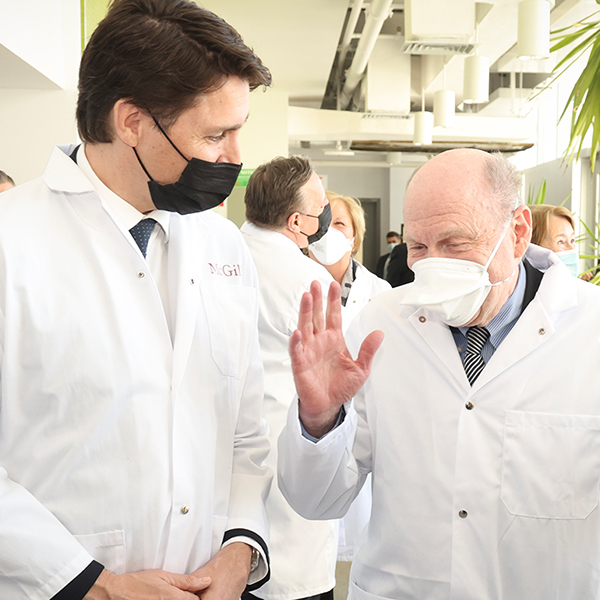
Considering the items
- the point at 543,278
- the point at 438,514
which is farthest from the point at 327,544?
the point at 543,278

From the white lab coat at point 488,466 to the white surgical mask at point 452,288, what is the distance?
89 mm

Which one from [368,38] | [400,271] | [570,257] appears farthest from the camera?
[368,38]

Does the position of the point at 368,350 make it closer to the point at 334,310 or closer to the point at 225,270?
the point at 334,310

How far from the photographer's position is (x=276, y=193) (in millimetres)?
2463

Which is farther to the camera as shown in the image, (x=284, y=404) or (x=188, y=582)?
(x=284, y=404)

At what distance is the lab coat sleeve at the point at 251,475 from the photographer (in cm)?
130

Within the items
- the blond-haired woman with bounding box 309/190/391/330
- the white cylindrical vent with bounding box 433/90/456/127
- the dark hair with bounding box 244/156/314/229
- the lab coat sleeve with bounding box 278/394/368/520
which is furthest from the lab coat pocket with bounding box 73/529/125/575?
the white cylindrical vent with bounding box 433/90/456/127

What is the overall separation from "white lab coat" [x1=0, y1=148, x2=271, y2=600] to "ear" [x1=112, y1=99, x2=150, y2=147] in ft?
0.38

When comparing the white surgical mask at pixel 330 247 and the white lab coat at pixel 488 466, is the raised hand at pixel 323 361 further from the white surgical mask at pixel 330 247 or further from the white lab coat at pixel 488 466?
the white surgical mask at pixel 330 247

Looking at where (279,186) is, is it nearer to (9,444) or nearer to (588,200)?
(9,444)

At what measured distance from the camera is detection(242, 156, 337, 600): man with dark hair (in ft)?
6.81

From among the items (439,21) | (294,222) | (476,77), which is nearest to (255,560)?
(294,222)

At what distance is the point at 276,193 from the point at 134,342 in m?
1.41

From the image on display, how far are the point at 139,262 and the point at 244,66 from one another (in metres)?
0.44
